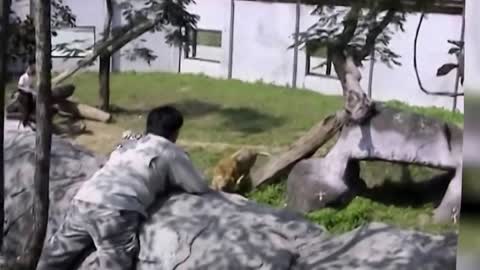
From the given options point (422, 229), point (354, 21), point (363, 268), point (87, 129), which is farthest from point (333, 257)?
point (87, 129)

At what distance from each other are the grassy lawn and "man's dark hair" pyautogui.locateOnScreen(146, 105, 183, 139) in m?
0.03

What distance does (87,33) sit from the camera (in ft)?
10.7

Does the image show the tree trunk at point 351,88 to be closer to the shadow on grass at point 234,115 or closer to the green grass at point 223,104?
the green grass at point 223,104

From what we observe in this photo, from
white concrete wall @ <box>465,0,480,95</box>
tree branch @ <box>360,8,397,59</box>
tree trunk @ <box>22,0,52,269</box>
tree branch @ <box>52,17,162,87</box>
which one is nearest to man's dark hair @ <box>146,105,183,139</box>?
tree branch @ <box>52,17,162,87</box>

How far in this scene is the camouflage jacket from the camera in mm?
3059

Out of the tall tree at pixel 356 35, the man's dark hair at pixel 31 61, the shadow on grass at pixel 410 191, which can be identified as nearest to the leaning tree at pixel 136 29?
the man's dark hair at pixel 31 61

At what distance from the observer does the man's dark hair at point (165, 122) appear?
311 cm

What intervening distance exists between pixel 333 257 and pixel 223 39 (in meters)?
0.82

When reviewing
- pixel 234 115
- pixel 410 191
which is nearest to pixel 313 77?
pixel 234 115

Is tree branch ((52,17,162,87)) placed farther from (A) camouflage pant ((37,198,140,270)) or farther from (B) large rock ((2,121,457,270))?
(A) camouflage pant ((37,198,140,270))

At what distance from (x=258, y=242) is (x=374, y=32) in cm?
78

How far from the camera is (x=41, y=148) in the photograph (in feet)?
10.8

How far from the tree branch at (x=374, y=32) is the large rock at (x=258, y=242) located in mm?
545

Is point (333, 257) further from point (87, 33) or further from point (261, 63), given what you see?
point (87, 33)
